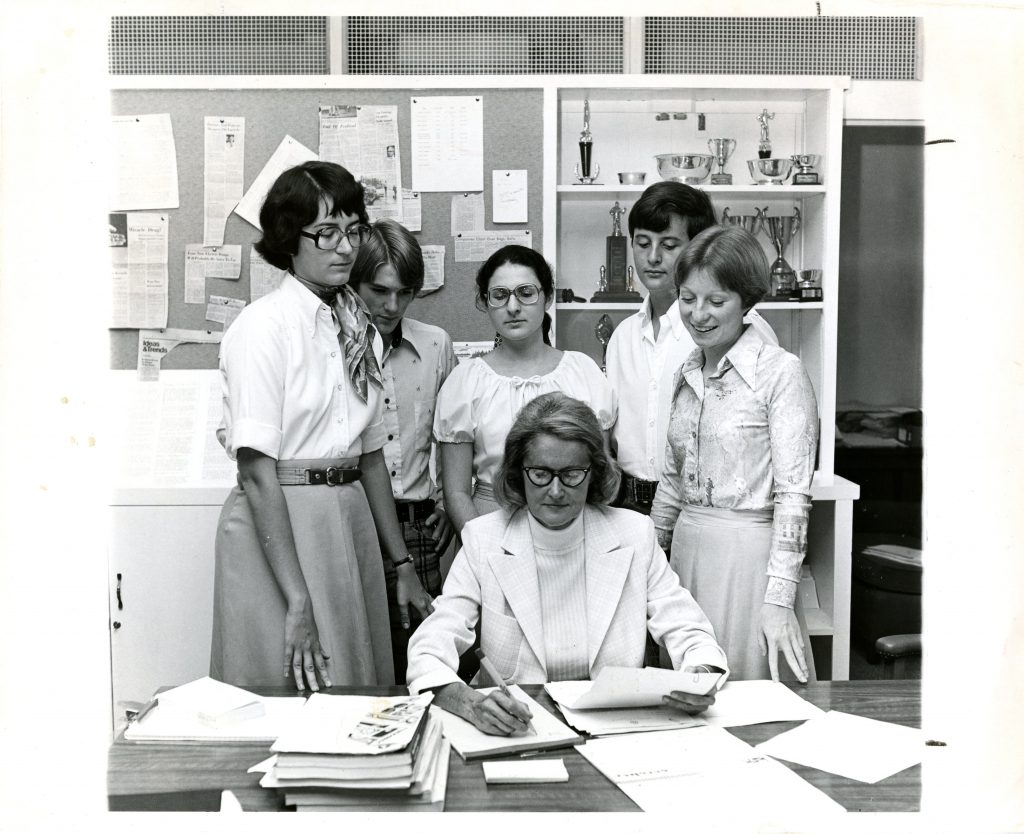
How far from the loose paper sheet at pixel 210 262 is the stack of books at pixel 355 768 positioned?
223cm

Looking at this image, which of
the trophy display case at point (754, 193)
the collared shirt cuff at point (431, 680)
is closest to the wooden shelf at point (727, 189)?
the trophy display case at point (754, 193)

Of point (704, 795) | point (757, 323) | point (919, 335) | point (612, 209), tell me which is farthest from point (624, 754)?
point (919, 335)

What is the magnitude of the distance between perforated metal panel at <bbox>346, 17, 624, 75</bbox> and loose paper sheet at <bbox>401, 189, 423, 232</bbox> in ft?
1.69

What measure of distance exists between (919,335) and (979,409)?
2309 millimetres

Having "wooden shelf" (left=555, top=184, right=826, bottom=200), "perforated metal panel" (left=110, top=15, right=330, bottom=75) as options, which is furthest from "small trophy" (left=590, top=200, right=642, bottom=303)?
"perforated metal panel" (left=110, top=15, right=330, bottom=75)

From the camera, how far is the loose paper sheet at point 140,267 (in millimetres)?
3279

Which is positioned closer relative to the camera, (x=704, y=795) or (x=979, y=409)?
(x=704, y=795)

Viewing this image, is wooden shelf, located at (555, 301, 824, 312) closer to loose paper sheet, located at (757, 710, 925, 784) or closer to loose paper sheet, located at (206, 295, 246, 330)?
loose paper sheet, located at (206, 295, 246, 330)

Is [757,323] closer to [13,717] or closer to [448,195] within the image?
[448,195]

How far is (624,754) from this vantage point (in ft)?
4.75

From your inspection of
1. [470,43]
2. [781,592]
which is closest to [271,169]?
[470,43]

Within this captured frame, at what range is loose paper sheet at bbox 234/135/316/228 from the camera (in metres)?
3.23

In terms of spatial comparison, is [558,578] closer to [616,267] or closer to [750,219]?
[616,267]

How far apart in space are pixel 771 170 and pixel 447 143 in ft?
3.48
